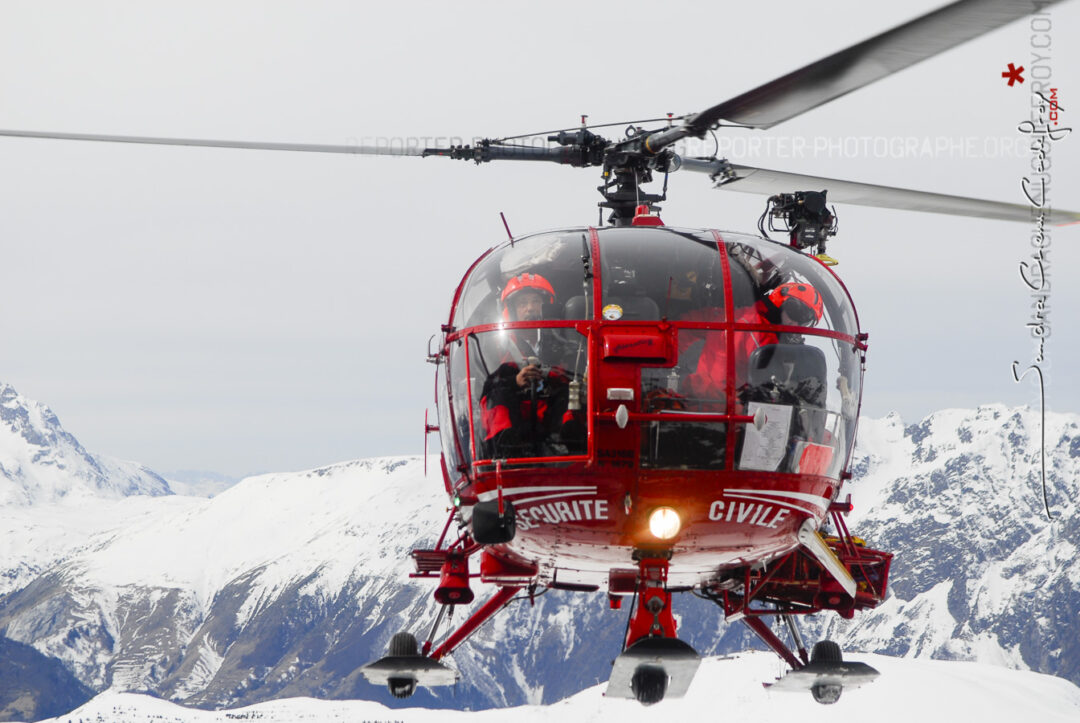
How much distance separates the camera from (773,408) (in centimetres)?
1548

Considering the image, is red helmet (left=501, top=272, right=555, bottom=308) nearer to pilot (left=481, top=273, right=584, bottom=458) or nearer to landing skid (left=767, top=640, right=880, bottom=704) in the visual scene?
pilot (left=481, top=273, right=584, bottom=458)

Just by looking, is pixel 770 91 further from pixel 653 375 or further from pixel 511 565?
pixel 511 565

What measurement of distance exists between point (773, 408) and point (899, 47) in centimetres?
481

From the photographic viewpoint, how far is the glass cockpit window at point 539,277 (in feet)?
51.1

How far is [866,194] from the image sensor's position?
786 inches

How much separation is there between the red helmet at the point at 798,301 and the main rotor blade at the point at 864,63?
2.15 metres

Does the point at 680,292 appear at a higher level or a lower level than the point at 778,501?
higher

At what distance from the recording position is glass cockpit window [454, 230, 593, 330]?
51.1 ft

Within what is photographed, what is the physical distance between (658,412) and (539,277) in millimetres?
2116

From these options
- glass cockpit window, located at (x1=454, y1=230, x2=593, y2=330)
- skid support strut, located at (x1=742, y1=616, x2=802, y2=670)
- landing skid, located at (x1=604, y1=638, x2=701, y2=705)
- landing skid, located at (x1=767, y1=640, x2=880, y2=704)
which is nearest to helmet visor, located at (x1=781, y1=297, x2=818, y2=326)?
glass cockpit window, located at (x1=454, y1=230, x2=593, y2=330)

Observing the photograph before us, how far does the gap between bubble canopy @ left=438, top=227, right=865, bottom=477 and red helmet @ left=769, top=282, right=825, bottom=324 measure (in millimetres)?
16

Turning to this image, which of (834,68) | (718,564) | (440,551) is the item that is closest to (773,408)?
(718,564)

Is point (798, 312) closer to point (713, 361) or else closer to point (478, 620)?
point (713, 361)

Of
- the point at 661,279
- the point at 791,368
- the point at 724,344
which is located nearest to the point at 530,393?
the point at 661,279
